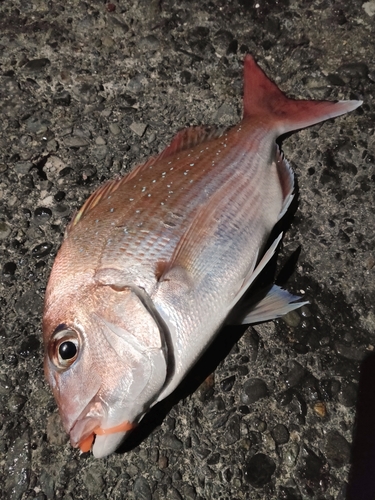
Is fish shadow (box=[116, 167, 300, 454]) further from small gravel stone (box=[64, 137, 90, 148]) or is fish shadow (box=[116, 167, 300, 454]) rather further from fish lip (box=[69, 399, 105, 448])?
small gravel stone (box=[64, 137, 90, 148])

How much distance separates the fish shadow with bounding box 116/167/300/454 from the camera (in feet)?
6.89

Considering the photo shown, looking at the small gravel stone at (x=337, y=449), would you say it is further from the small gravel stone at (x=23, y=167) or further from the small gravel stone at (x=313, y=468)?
the small gravel stone at (x=23, y=167)

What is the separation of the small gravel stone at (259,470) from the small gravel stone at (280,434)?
0.29 feet

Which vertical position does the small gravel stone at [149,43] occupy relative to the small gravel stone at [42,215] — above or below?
above

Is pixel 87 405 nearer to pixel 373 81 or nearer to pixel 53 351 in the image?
pixel 53 351

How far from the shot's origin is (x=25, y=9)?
296 cm

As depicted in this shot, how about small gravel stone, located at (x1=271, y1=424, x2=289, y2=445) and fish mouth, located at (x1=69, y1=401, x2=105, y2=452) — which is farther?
small gravel stone, located at (x1=271, y1=424, x2=289, y2=445)

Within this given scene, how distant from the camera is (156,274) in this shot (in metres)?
1.92

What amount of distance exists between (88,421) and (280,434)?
918 millimetres

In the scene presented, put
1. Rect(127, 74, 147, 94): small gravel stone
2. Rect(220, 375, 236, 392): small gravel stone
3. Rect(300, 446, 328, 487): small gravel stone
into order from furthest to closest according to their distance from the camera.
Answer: Rect(127, 74, 147, 94): small gravel stone < Rect(220, 375, 236, 392): small gravel stone < Rect(300, 446, 328, 487): small gravel stone

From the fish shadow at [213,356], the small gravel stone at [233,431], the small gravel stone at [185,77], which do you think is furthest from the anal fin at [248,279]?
the small gravel stone at [185,77]

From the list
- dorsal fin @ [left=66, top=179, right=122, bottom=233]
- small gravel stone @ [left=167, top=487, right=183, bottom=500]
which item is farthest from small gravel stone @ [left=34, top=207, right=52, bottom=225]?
small gravel stone @ [left=167, top=487, right=183, bottom=500]

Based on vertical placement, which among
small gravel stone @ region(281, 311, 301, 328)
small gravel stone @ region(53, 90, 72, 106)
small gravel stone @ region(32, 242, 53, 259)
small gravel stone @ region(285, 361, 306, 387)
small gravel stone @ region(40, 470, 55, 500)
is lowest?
small gravel stone @ region(40, 470, 55, 500)

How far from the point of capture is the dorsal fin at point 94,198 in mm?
2160
